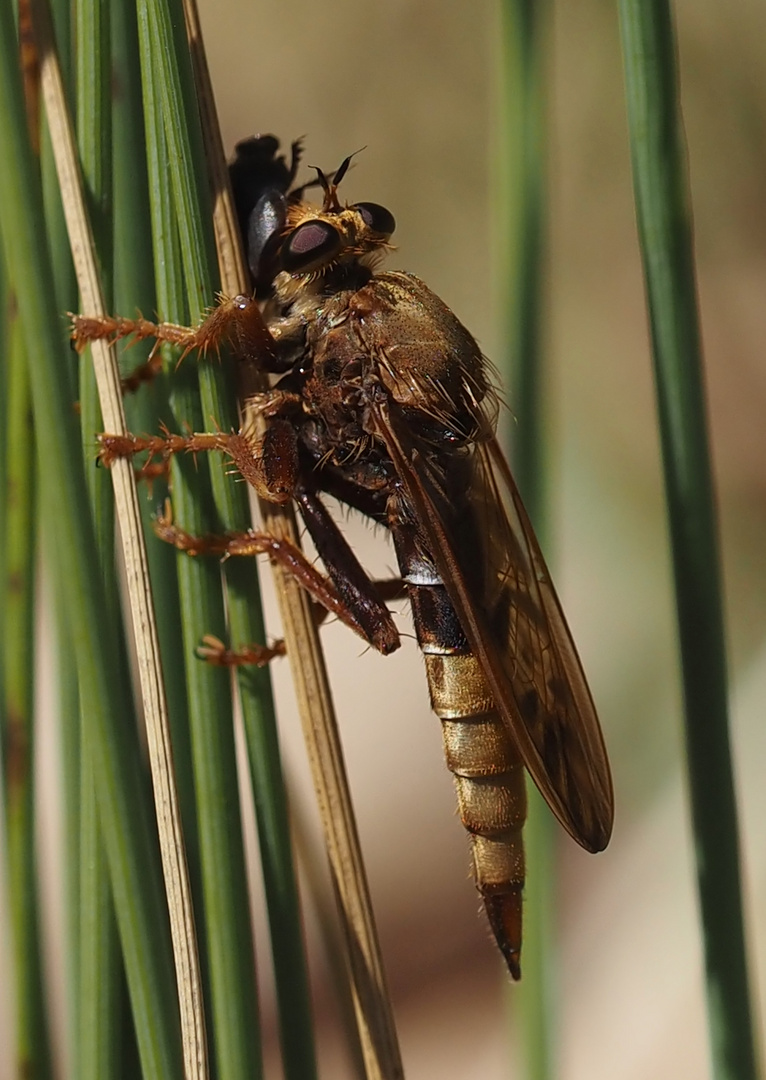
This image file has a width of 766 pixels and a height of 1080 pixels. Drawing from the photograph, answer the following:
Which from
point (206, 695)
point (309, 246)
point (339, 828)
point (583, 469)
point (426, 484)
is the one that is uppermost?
point (309, 246)

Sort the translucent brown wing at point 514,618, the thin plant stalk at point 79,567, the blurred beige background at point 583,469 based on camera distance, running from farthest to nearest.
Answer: the blurred beige background at point 583,469 → the translucent brown wing at point 514,618 → the thin plant stalk at point 79,567

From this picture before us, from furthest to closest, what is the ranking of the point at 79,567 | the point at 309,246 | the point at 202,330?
1. the point at 309,246
2. the point at 202,330
3. the point at 79,567

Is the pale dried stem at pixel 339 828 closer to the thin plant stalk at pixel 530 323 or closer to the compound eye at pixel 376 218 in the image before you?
the thin plant stalk at pixel 530 323

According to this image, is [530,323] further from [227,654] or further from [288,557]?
[227,654]

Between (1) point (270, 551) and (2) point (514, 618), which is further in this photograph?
(2) point (514, 618)

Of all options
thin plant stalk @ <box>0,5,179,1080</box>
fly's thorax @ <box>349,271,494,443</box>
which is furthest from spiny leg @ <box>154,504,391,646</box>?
fly's thorax @ <box>349,271,494,443</box>

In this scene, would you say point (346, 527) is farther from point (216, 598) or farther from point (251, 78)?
point (216, 598)

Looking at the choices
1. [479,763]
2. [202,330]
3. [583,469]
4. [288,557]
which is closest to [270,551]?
[288,557]

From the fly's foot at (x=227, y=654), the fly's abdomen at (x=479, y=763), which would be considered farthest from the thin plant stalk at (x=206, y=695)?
the fly's abdomen at (x=479, y=763)
